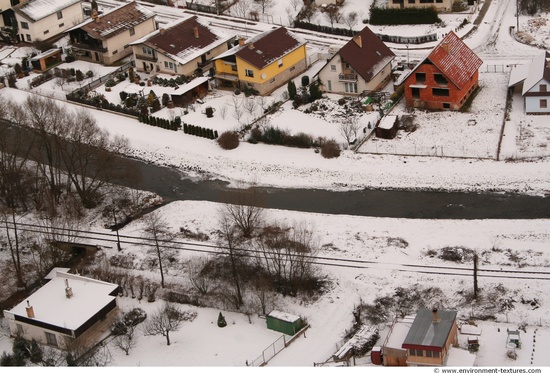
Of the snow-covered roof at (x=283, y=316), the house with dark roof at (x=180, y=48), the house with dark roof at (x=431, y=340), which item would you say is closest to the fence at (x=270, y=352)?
the snow-covered roof at (x=283, y=316)

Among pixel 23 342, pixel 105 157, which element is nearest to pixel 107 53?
pixel 105 157

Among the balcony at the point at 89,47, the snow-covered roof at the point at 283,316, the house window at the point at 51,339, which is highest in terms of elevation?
the balcony at the point at 89,47

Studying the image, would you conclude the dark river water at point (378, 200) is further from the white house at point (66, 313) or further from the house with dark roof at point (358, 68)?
the house with dark roof at point (358, 68)

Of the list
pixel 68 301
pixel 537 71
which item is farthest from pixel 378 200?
pixel 68 301

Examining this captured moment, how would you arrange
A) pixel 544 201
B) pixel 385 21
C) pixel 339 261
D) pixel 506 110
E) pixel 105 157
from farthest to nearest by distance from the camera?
1. pixel 385 21
2. pixel 506 110
3. pixel 105 157
4. pixel 544 201
5. pixel 339 261

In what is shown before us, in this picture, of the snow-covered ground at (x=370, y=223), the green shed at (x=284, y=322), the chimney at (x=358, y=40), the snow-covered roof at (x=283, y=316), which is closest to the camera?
the snow-covered ground at (x=370, y=223)

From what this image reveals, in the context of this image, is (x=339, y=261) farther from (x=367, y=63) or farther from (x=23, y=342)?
(x=367, y=63)

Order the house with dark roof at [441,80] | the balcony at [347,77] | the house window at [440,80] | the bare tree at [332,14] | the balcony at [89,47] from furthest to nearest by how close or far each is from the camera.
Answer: the bare tree at [332,14] → the balcony at [89,47] → the balcony at [347,77] → the house window at [440,80] → the house with dark roof at [441,80]
